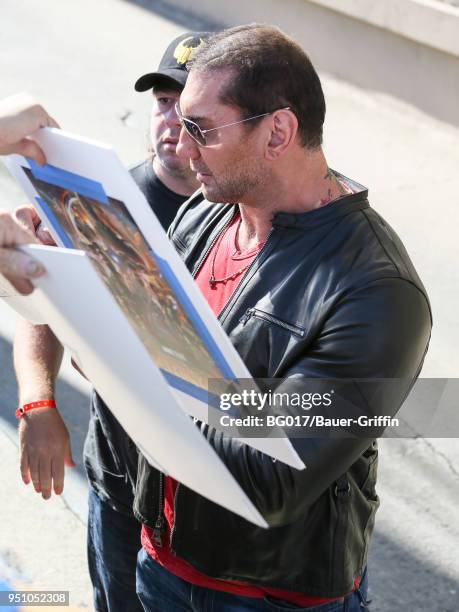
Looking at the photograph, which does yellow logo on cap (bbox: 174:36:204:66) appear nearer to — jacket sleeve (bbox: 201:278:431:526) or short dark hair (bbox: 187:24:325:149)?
short dark hair (bbox: 187:24:325:149)

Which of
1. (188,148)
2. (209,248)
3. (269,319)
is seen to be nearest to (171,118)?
(209,248)

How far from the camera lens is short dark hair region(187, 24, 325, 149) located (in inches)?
83.1

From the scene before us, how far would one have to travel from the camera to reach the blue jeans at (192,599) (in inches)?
86.3

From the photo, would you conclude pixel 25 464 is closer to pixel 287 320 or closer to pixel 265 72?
pixel 287 320

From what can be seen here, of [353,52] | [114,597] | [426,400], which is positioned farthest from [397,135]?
[114,597]

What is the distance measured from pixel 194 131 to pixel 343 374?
61 cm

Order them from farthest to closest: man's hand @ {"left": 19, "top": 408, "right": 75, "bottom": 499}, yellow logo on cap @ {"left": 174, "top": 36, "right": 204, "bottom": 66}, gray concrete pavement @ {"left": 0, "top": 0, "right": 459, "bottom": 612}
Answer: gray concrete pavement @ {"left": 0, "top": 0, "right": 459, "bottom": 612} < yellow logo on cap @ {"left": 174, "top": 36, "right": 204, "bottom": 66} < man's hand @ {"left": 19, "top": 408, "right": 75, "bottom": 499}

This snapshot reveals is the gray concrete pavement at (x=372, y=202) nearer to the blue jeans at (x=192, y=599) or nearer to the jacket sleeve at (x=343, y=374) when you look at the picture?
the blue jeans at (x=192, y=599)

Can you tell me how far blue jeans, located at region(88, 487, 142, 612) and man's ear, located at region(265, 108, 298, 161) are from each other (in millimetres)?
1016

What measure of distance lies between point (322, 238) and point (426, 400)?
2749mm

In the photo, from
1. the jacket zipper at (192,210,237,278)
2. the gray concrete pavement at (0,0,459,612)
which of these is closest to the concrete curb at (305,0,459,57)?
the gray concrete pavement at (0,0,459,612)

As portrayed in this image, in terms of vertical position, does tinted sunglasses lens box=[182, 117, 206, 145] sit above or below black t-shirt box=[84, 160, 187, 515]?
above

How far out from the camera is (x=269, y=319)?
6.79 feet

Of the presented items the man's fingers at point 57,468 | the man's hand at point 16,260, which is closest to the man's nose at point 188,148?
the man's hand at point 16,260
